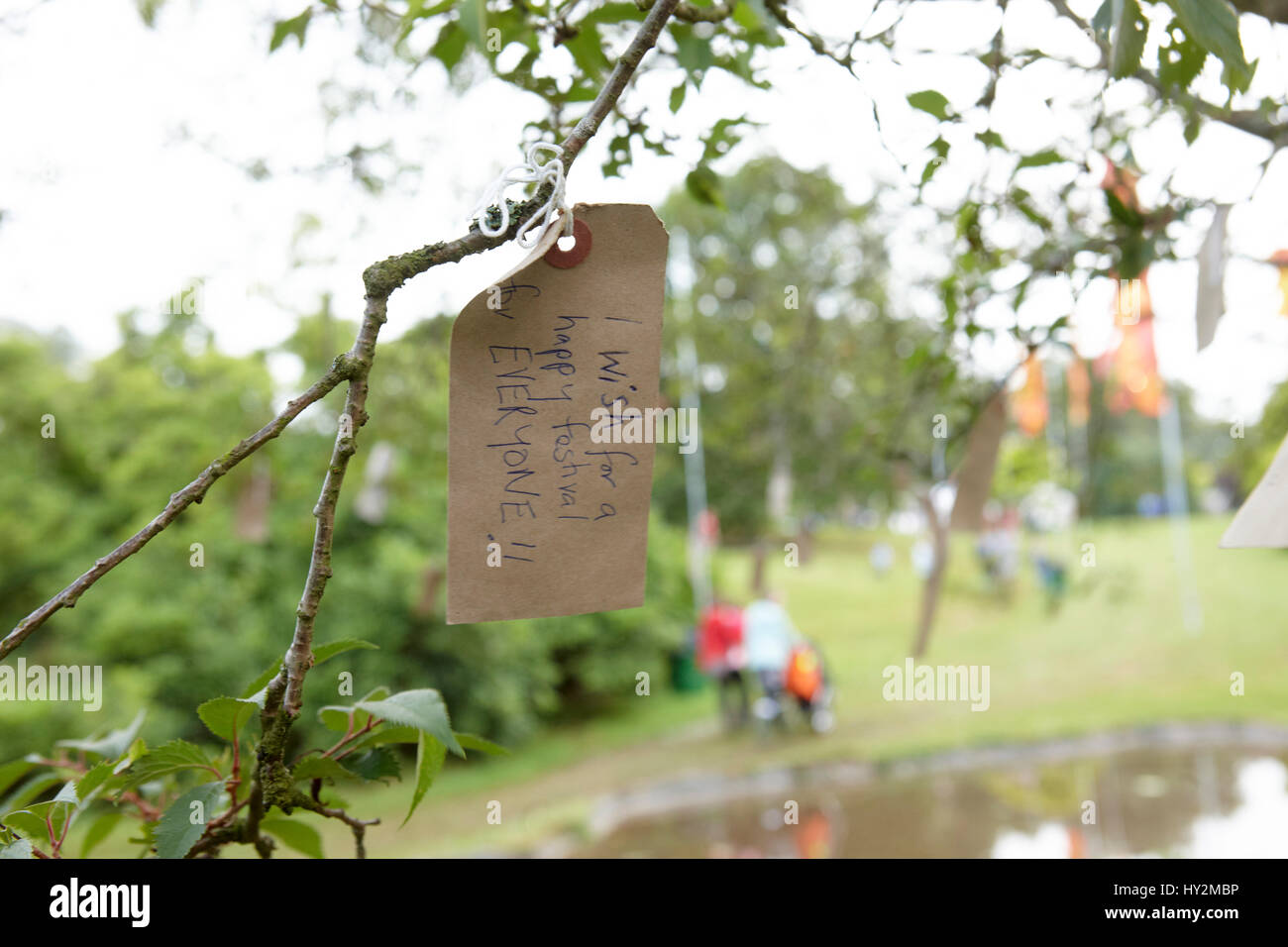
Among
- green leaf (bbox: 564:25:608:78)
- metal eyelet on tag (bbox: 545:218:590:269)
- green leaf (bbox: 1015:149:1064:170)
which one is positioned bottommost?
metal eyelet on tag (bbox: 545:218:590:269)

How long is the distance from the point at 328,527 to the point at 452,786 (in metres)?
5.42

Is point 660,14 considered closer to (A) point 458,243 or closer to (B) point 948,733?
(A) point 458,243

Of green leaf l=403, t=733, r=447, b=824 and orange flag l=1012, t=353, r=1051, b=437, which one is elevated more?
orange flag l=1012, t=353, r=1051, b=437

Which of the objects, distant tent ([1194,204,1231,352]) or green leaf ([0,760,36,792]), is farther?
distant tent ([1194,204,1231,352])

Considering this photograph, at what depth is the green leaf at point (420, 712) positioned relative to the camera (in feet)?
1.65

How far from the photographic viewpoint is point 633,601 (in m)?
0.72

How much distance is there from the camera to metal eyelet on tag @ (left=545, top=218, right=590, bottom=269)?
660 mm

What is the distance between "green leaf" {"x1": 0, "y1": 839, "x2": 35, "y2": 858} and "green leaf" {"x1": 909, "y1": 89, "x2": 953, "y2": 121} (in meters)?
0.90

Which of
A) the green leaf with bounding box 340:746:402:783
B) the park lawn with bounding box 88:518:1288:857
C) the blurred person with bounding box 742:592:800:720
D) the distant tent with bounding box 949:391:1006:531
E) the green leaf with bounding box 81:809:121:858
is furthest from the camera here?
the blurred person with bounding box 742:592:800:720

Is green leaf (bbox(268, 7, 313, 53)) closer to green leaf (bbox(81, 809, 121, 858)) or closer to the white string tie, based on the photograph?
the white string tie

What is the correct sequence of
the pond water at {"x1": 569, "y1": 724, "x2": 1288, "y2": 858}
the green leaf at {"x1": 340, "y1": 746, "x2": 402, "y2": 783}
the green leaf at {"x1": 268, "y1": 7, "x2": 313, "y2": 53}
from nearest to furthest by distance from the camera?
the green leaf at {"x1": 340, "y1": 746, "x2": 402, "y2": 783} < the green leaf at {"x1": 268, "y1": 7, "x2": 313, "y2": 53} < the pond water at {"x1": 569, "y1": 724, "x2": 1288, "y2": 858}

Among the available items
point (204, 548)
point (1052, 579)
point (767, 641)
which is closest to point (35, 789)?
point (204, 548)

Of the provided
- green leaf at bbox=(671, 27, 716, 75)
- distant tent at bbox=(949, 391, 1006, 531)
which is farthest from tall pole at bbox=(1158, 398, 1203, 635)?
green leaf at bbox=(671, 27, 716, 75)
